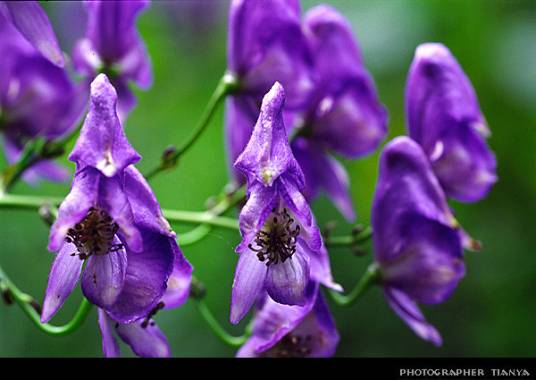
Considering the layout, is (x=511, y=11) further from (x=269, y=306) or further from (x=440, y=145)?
(x=269, y=306)

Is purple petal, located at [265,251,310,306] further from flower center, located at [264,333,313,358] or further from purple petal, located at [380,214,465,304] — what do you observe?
purple petal, located at [380,214,465,304]

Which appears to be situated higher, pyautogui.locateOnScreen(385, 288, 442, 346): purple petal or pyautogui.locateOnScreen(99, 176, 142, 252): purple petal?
pyautogui.locateOnScreen(99, 176, 142, 252): purple petal

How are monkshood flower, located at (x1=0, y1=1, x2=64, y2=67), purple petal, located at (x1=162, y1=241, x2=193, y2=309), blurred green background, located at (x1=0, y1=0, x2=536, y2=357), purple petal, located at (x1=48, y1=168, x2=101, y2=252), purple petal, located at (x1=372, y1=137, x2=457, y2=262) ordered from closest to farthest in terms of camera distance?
purple petal, located at (x1=48, y1=168, x2=101, y2=252) < purple petal, located at (x1=162, y1=241, x2=193, y2=309) < monkshood flower, located at (x1=0, y1=1, x2=64, y2=67) < purple petal, located at (x1=372, y1=137, x2=457, y2=262) < blurred green background, located at (x1=0, y1=0, x2=536, y2=357)

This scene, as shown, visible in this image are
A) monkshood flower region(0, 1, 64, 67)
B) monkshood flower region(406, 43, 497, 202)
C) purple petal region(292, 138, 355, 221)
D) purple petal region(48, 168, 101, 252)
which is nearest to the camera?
purple petal region(48, 168, 101, 252)

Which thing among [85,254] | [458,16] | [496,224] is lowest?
[496,224]

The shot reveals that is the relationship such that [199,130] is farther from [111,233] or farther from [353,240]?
[111,233]

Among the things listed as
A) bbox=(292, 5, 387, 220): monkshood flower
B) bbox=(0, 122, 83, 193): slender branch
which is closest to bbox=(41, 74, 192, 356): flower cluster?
bbox=(0, 122, 83, 193): slender branch
